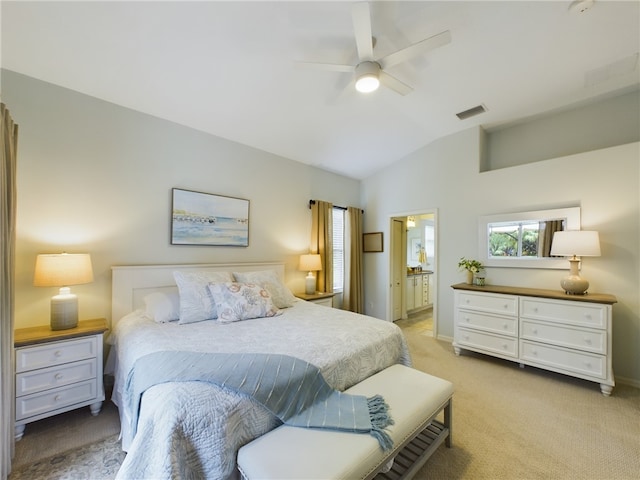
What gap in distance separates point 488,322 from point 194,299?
3.40 meters

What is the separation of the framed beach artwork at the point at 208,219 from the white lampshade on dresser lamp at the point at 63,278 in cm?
91

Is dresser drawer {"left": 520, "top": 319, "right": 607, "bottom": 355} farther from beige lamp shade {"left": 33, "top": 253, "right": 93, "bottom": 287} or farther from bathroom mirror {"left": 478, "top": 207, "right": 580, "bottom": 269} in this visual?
beige lamp shade {"left": 33, "top": 253, "right": 93, "bottom": 287}

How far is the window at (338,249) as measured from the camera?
16.0ft


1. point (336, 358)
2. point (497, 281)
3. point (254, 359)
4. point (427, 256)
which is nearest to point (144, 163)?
point (254, 359)

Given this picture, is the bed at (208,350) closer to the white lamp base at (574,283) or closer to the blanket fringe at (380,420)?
the blanket fringe at (380,420)

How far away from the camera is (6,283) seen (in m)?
1.54

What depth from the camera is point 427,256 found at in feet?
21.9

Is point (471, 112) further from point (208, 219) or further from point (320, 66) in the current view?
point (208, 219)

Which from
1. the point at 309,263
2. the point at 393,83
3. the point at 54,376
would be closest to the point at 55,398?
the point at 54,376

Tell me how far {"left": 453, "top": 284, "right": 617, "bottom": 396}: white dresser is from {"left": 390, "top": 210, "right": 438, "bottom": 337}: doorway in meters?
0.83

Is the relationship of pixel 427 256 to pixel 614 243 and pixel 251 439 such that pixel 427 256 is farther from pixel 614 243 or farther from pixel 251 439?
pixel 251 439

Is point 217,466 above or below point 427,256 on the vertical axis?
below

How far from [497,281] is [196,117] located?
439cm

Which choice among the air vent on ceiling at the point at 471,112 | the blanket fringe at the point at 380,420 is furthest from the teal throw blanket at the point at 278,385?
the air vent on ceiling at the point at 471,112
